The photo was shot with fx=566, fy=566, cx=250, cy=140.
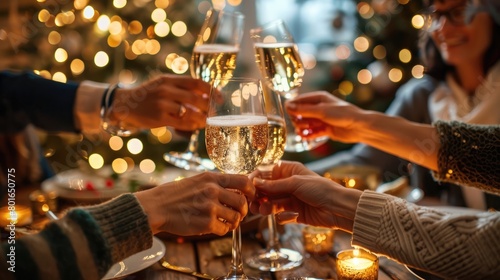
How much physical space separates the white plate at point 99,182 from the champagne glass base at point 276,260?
44 centimetres

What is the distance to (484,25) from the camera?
2225 mm

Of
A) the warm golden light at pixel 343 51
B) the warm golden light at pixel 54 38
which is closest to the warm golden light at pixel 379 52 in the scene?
the warm golden light at pixel 343 51

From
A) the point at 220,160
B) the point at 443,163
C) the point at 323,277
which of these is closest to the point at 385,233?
the point at 323,277

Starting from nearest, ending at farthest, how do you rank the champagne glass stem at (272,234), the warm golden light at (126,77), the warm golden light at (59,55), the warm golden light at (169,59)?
the champagne glass stem at (272,234)
the warm golden light at (59,55)
the warm golden light at (169,59)
the warm golden light at (126,77)

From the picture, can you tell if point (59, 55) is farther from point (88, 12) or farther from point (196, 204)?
point (196, 204)

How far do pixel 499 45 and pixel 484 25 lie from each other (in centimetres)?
11

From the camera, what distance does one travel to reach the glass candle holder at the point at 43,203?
1.41 m

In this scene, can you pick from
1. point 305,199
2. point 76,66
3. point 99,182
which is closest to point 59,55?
point 76,66

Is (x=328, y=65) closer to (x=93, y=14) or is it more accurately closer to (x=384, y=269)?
(x=93, y=14)

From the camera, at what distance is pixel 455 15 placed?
214 centimetres

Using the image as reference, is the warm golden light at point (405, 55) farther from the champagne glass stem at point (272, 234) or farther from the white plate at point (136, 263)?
the white plate at point (136, 263)

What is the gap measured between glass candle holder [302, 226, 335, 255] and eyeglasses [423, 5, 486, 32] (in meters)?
1.25

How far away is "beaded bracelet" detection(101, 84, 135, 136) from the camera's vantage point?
164cm

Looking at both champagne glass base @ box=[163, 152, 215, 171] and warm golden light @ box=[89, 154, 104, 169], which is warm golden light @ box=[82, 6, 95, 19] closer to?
warm golden light @ box=[89, 154, 104, 169]
